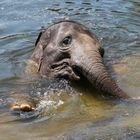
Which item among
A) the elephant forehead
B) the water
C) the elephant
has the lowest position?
the water

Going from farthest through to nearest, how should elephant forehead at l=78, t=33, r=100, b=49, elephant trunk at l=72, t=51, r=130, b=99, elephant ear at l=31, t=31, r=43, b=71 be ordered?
elephant ear at l=31, t=31, r=43, b=71
elephant forehead at l=78, t=33, r=100, b=49
elephant trunk at l=72, t=51, r=130, b=99

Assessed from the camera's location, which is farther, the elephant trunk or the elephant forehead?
the elephant forehead

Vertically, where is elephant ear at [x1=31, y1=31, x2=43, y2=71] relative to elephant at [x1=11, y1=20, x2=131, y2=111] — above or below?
below

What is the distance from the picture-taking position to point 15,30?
999cm

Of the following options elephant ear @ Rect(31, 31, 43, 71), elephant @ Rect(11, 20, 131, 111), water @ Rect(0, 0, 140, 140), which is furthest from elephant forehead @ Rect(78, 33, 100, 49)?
elephant ear @ Rect(31, 31, 43, 71)

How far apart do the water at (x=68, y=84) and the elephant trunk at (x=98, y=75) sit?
0.56 ft

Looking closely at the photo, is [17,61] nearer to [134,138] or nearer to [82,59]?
[82,59]

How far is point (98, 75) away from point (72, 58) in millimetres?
672

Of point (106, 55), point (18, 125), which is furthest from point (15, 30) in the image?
point (18, 125)

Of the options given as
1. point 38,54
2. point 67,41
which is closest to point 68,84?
point 67,41

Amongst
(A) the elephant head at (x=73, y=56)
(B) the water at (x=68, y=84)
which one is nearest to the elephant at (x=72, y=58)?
(A) the elephant head at (x=73, y=56)

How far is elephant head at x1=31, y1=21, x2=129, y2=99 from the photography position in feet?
19.2

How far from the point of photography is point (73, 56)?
6.39 metres

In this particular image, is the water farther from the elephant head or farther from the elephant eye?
the elephant eye
